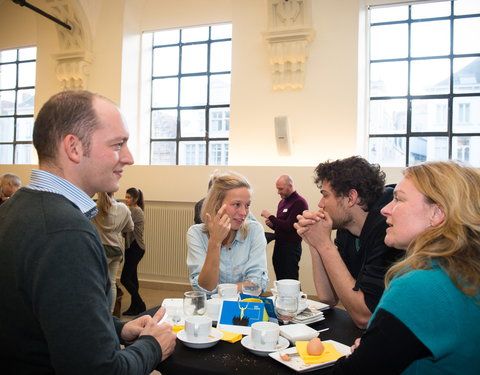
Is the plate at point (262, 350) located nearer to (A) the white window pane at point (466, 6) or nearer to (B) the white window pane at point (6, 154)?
(A) the white window pane at point (466, 6)

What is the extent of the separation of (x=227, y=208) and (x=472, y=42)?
473cm

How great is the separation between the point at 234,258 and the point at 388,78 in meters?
4.33

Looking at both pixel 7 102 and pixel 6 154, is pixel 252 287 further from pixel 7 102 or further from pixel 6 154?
pixel 7 102

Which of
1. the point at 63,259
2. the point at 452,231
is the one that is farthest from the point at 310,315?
the point at 63,259

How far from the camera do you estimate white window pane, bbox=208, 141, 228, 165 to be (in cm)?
629

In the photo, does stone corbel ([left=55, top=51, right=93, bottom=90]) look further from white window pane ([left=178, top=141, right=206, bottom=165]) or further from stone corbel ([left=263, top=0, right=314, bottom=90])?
stone corbel ([left=263, top=0, right=314, bottom=90])

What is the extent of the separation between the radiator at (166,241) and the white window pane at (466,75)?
4112mm

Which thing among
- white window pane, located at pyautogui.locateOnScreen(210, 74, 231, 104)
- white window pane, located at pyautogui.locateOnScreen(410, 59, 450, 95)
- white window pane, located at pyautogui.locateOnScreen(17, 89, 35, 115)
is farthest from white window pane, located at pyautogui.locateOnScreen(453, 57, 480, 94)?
white window pane, located at pyautogui.locateOnScreen(17, 89, 35, 115)

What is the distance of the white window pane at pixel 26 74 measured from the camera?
754 centimetres

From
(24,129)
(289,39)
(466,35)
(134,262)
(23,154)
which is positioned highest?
(466,35)

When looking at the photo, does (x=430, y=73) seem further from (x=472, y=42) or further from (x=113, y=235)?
(x=113, y=235)

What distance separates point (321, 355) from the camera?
1347 millimetres

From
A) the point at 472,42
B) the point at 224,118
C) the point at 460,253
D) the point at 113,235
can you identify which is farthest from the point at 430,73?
the point at 460,253

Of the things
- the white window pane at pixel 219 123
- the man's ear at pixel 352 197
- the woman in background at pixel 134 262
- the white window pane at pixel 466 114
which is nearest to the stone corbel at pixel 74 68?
the white window pane at pixel 219 123
